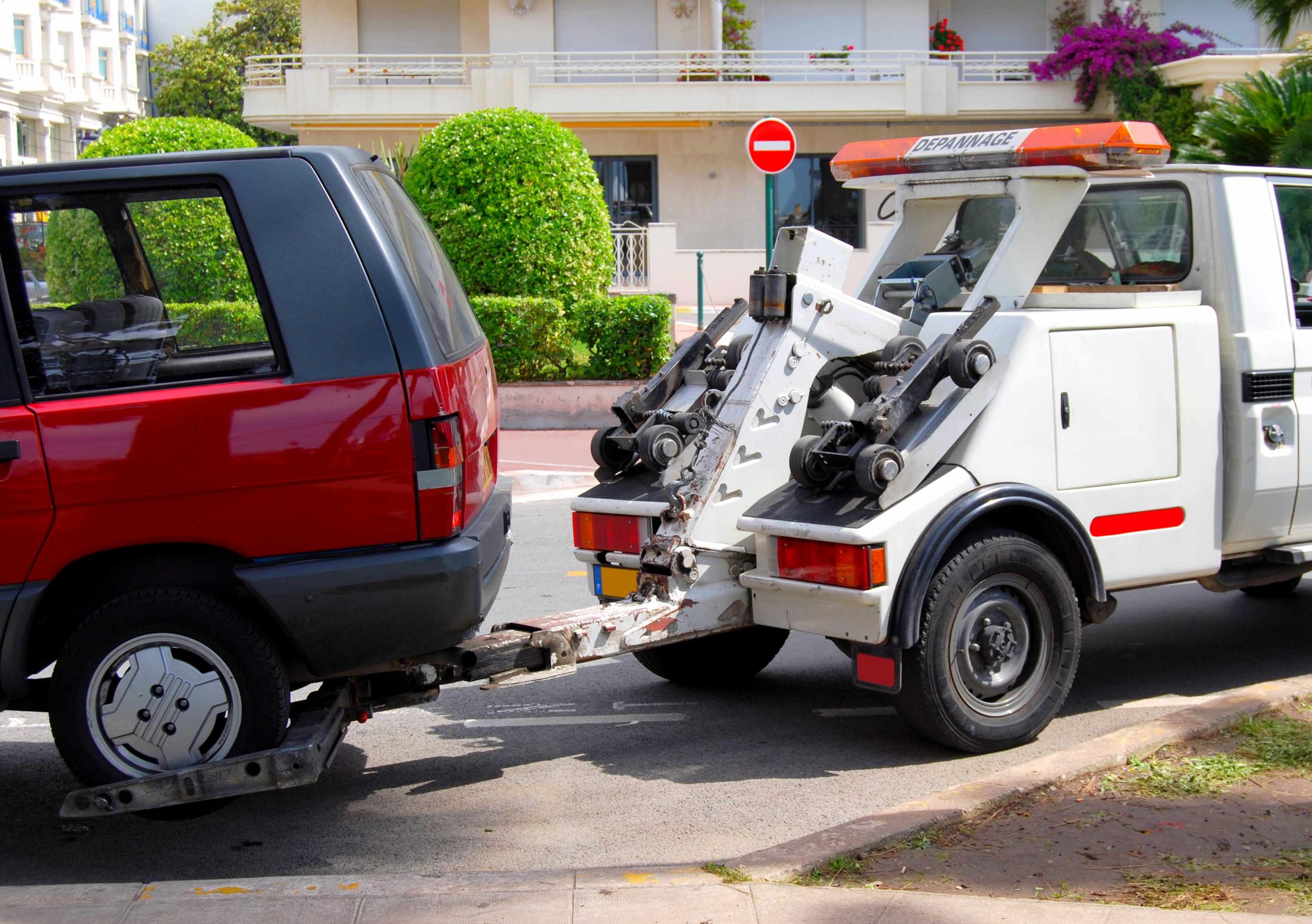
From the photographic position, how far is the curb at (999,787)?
4051 millimetres

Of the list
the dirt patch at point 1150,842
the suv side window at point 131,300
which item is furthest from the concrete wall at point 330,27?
the dirt patch at point 1150,842

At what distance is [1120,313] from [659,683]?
2.63 metres

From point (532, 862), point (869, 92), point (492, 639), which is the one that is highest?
point (869, 92)

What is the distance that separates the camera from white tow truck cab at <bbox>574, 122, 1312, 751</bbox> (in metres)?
5.01

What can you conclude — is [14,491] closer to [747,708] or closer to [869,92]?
[747,708]

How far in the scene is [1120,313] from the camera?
5.45 metres

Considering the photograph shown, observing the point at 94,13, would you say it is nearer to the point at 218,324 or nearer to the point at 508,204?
the point at 508,204

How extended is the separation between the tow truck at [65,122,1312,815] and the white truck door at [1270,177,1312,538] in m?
0.01

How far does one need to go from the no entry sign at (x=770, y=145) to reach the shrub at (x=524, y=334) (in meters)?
2.67

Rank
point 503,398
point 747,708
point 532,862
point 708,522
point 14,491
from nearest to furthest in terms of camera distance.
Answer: point 14,491 → point 532,862 → point 708,522 → point 747,708 → point 503,398

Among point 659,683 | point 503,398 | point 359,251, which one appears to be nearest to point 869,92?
point 503,398

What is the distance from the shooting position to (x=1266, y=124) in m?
15.0

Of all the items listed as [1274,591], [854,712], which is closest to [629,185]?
[1274,591]

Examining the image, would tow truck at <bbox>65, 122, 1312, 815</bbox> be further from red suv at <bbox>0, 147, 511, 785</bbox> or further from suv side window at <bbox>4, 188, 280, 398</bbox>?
suv side window at <bbox>4, 188, 280, 398</bbox>
